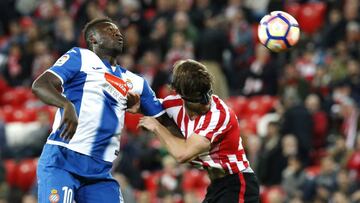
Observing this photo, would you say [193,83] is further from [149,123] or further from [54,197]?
[54,197]

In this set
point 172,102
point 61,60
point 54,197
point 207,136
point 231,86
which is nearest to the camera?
point 54,197

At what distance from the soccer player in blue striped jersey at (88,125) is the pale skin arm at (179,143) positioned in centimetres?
26

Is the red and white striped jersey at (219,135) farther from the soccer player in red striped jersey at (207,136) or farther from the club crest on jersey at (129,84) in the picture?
the club crest on jersey at (129,84)

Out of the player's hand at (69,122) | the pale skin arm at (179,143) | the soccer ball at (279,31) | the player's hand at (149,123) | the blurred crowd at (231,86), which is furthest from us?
the blurred crowd at (231,86)

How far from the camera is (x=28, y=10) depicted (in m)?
21.8

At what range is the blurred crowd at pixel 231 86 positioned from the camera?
14.0m

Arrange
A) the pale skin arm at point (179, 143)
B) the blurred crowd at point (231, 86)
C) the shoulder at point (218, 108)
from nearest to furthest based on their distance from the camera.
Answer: the pale skin arm at point (179, 143)
the shoulder at point (218, 108)
the blurred crowd at point (231, 86)

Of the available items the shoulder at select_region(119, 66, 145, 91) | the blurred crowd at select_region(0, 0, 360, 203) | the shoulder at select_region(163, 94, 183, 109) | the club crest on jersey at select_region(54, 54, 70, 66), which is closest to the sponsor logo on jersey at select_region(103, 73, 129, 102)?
the shoulder at select_region(119, 66, 145, 91)

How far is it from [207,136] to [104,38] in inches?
46.9

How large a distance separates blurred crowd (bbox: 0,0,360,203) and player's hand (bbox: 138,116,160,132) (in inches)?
211

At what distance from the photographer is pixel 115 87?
7.59 metres

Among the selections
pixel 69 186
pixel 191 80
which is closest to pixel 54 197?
pixel 69 186

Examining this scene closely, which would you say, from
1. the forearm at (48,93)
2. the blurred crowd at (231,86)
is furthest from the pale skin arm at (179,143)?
the blurred crowd at (231,86)

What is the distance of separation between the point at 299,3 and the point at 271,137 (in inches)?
196
